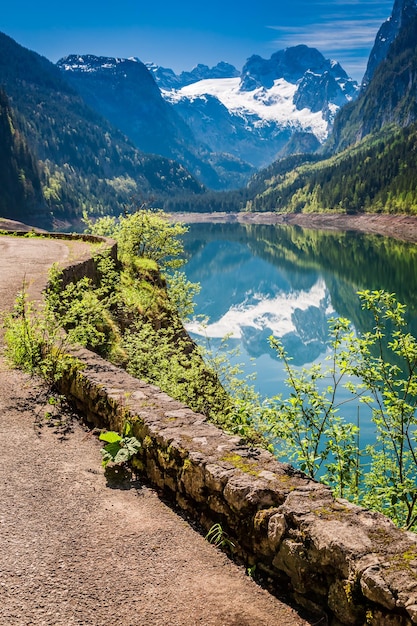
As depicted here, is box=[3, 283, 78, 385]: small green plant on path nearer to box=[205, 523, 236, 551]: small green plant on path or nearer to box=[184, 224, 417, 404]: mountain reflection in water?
box=[205, 523, 236, 551]: small green plant on path

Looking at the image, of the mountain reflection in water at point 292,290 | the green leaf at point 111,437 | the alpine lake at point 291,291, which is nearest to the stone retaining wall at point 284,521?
the green leaf at point 111,437

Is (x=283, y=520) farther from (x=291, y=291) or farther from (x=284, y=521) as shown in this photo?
(x=291, y=291)

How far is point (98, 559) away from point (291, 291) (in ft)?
323

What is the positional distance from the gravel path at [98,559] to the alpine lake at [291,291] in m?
34.4

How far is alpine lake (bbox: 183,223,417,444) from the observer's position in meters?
72.8

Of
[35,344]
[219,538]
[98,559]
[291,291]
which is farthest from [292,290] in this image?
[98,559]

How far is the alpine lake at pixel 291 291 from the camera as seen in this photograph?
72.8m

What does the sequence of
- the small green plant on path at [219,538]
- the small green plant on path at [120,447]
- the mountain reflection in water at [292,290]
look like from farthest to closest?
the mountain reflection in water at [292,290] → the small green plant on path at [120,447] → the small green plant on path at [219,538]

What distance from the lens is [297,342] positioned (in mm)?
79750

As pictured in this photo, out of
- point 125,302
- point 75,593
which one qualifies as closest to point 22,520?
point 75,593

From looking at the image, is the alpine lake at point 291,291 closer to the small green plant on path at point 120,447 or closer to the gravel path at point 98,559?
the small green plant on path at point 120,447

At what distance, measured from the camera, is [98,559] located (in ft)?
22.2

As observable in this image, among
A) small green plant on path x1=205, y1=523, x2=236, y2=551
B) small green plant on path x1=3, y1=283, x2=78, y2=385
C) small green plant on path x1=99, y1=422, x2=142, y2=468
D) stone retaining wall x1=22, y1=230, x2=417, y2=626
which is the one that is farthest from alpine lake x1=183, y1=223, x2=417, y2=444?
small green plant on path x1=205, y1=523, x2=236, y2=551

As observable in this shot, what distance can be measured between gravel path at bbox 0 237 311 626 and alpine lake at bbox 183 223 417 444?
3436 cm
